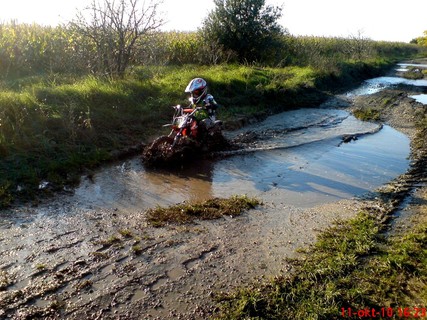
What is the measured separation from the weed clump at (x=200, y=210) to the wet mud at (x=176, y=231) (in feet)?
0.51

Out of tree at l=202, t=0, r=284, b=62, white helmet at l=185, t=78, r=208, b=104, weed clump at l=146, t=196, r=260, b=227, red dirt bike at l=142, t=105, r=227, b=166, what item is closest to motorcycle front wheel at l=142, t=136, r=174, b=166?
red dirt bike at l=142, t=105, r=227, b=166

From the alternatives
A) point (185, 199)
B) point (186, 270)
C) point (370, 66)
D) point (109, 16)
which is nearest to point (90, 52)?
point (109, 16)

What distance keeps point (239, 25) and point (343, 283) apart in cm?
1882

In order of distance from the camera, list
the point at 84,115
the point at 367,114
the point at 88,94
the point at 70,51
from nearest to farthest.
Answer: the point at 84,115, the point at 88,94, the point at 70,51, the point at 367,114

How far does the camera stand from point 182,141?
8172mm

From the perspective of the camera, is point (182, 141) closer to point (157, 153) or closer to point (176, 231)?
point (157, 153)

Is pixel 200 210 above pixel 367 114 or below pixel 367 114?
below

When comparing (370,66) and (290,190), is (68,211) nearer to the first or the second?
(290,190)

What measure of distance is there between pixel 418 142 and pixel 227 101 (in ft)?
20.2

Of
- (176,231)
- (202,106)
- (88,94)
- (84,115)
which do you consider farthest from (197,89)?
(176,231)

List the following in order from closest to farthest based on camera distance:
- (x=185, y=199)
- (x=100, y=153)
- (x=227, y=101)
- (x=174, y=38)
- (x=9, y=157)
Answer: (x=185, y=199)
(x=9, y=157)
(x=100, y=153)
(x=227, y=101)
(x=174, y=38)

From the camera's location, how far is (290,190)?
7.05 meters
